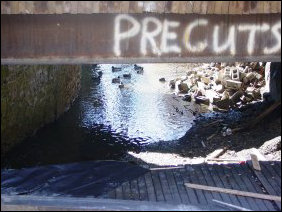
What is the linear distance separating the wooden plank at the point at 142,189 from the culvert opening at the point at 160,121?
353 cm

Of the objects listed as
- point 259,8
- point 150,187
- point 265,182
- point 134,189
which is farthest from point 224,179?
point 259,8

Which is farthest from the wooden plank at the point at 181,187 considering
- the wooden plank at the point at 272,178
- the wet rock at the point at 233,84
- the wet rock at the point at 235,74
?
the wet rock at the point at 235,74

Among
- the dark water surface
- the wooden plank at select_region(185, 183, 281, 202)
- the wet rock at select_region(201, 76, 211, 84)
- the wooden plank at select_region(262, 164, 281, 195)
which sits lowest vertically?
the dark water surface

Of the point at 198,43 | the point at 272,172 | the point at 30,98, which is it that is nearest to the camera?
the point at 198,43

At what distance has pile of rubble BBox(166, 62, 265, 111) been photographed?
61.1 feet

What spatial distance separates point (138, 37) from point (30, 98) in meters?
8.70

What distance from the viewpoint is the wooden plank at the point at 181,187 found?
8383 millimetres

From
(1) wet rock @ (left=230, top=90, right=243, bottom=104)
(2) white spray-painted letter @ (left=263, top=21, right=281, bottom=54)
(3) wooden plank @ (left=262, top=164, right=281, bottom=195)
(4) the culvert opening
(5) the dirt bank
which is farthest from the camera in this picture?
(1) wet rock @ (left=230, top=90, right=243, bottom=104)

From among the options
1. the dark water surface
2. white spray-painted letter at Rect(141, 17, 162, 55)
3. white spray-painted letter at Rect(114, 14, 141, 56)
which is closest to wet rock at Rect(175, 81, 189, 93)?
the dark water surface

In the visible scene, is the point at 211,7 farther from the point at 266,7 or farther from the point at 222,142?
the point at 222,142

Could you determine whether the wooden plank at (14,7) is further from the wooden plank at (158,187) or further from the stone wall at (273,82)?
the stone wall at (273,82)

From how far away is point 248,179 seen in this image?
30.2 feet

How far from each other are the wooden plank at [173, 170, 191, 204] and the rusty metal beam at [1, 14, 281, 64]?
9.33 feet

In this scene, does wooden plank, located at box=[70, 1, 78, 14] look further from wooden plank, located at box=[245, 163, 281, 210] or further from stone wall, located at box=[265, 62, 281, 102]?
stone wall, located at box=[265, 62, 281, 102]
